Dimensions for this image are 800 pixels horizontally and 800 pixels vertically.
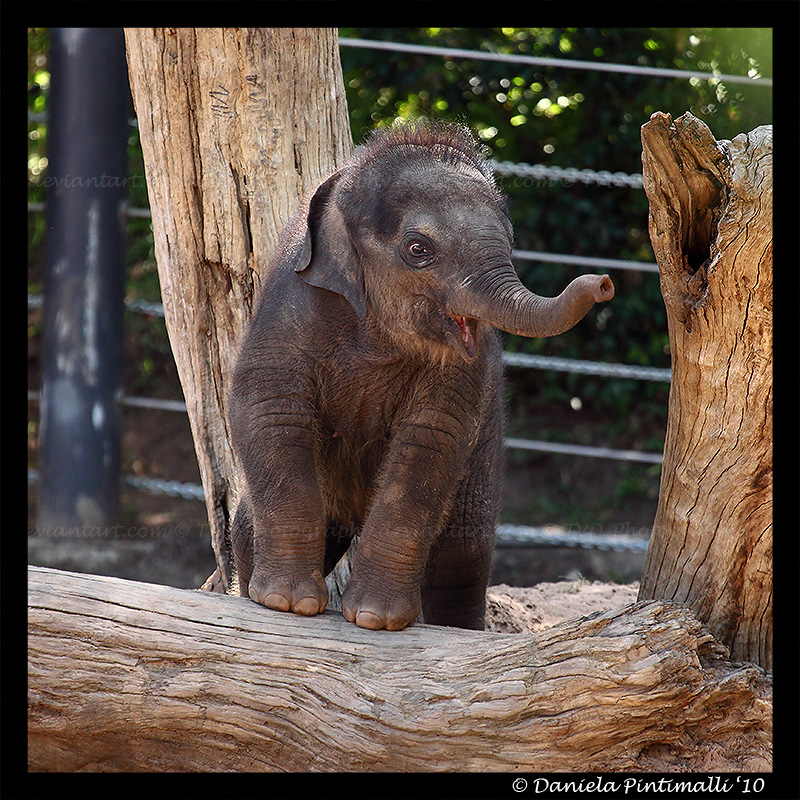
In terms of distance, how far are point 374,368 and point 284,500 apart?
45 centimetres

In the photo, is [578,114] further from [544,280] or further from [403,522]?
[403,522]

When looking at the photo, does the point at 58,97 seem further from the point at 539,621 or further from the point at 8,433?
the point at 539,621

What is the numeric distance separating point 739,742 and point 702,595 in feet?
1.23

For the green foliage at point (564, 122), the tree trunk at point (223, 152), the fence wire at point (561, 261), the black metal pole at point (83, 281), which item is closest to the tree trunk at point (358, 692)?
the tree trunk at point (223, 152)

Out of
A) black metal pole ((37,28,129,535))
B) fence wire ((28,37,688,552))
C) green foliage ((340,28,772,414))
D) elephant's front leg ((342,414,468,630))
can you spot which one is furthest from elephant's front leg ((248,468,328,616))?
green foliage ((340,28,772,414))

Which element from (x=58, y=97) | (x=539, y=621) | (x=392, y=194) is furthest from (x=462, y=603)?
(x=58, y=97)

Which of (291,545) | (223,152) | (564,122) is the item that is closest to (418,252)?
(291,545)

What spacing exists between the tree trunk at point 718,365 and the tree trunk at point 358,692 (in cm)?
18

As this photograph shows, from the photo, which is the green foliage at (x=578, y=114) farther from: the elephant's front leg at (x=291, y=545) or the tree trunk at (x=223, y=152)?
the elephant's front leg at (x=291, y=545)

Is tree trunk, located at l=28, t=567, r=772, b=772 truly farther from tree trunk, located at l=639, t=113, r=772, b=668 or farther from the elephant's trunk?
the elephant's trunk

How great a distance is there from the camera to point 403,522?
2.80m

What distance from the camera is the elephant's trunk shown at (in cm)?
220

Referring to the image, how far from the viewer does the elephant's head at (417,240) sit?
2.55 metres

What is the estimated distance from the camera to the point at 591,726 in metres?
2.40
